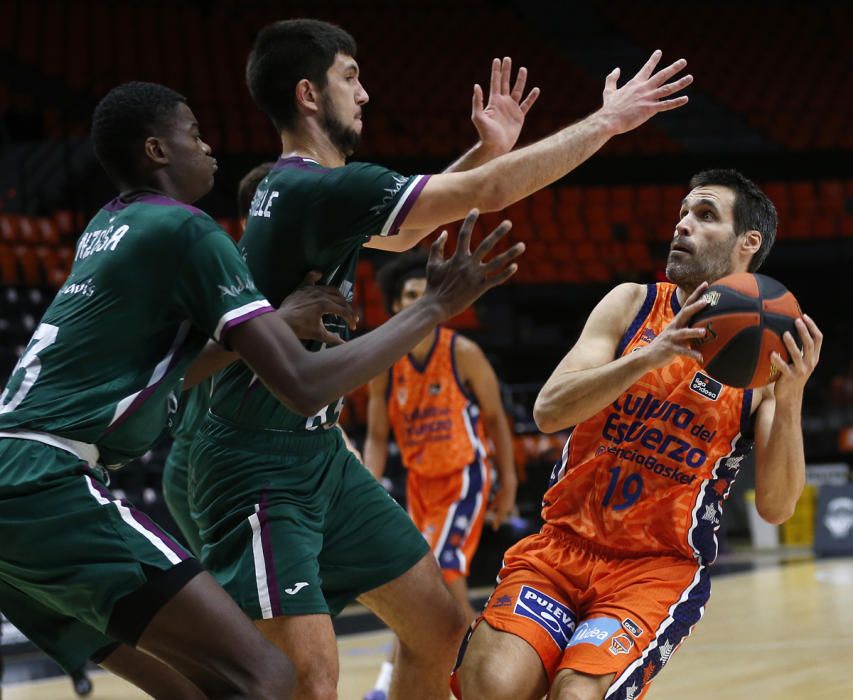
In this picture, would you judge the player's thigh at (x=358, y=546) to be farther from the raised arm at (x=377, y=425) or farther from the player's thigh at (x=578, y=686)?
the raised arm at (x=377, y=425)

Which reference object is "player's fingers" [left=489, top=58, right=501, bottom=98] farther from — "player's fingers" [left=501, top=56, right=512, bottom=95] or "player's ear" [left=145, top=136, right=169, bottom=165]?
"player's ear" [left=145, top=136, right=169, bottom=165]

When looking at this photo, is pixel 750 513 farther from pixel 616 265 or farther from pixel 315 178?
pixel 315 178

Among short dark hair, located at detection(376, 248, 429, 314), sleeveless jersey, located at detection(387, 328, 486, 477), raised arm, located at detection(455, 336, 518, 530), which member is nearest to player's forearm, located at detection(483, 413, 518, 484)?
raised arm, located at detection(455, 336, 518, 530)

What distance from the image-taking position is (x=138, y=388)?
2.88 metres

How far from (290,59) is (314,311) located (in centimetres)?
85

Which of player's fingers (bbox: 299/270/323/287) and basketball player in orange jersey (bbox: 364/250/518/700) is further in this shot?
basketball player in orange jersey (bbox: 364/250/518/700)

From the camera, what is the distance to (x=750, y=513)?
46.5ft

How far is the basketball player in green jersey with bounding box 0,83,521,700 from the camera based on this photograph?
8.96 feet

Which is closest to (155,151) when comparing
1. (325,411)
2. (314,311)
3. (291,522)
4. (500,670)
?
(314,311)

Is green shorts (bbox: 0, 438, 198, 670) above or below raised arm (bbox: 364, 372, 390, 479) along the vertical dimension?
above

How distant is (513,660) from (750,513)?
11359 mm

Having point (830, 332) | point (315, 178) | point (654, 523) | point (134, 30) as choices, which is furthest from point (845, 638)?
point (134, 30)

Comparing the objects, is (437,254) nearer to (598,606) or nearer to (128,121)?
(128,121)

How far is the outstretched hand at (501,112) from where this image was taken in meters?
3.62
